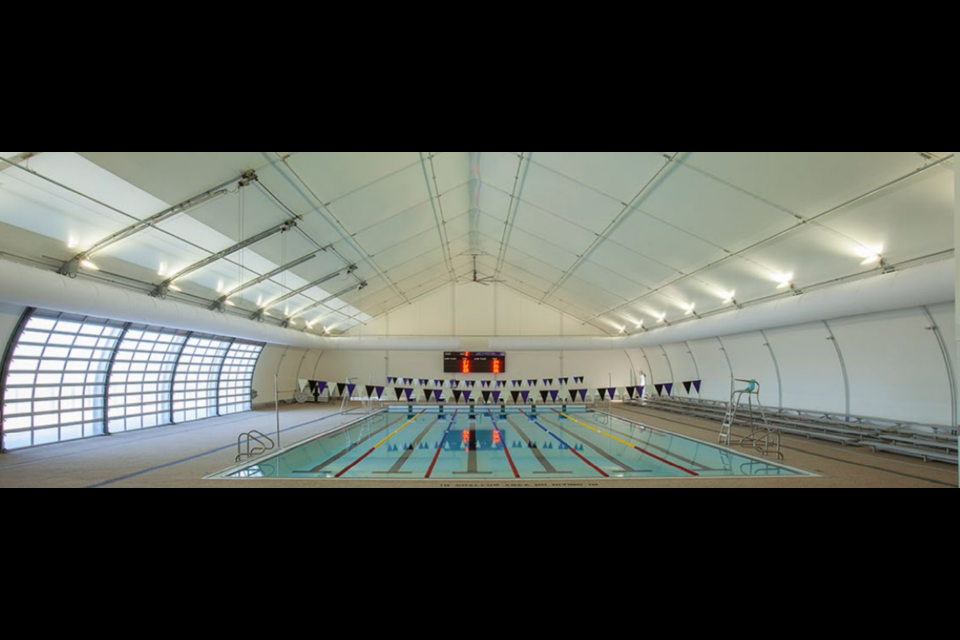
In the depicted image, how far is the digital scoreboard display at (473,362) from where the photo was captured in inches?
942

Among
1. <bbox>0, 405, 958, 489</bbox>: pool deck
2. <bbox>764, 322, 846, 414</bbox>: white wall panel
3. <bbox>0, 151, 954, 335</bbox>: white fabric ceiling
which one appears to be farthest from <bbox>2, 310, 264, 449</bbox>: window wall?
<bbox>764, 322, 846, 414</bbox>: white wall panel

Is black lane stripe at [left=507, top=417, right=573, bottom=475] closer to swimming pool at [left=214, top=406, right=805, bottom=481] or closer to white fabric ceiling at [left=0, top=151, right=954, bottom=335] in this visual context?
swimming pool at [left=214, top=406, right=805, bottom=481]

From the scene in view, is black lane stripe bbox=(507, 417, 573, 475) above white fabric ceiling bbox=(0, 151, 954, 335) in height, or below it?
below

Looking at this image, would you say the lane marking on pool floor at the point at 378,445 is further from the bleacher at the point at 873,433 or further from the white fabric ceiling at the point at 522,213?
the bleacher at the point at 873,433

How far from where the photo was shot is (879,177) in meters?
6.50

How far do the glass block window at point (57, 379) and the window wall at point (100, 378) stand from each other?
0.08 feet

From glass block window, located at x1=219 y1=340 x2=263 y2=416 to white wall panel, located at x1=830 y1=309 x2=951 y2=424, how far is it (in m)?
21.6

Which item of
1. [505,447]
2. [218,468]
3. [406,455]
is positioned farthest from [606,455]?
[218,468]

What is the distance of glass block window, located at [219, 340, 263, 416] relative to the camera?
18.0 metres

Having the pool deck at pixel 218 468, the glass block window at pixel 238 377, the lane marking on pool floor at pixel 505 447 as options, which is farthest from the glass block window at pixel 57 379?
the lane marking on pool floor at pixel 505 447

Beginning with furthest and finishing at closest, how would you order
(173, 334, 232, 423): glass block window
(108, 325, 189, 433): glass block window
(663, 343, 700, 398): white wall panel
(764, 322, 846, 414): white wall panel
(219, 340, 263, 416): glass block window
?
(663, 343, 700, 398): white wall panel
(219, 340, 263, 416): glass block window
(173, 334, 232, 423): glass block window
(108, 325, 189, 433): glass block window
(764, 322, 846, 414): white wall panel
